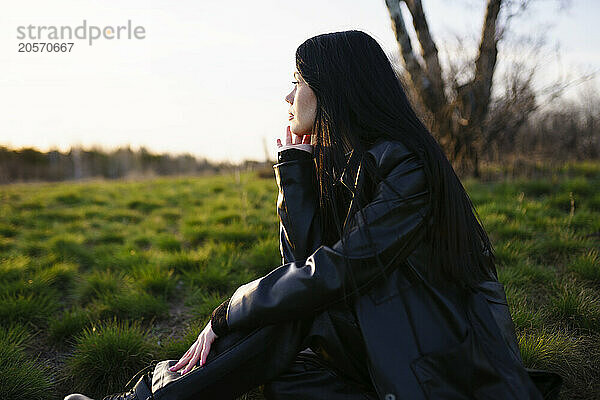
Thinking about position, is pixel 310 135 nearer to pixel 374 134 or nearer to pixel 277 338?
pixel 374 134

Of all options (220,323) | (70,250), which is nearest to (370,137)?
(220,323)

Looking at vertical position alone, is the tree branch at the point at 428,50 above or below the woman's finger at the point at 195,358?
above

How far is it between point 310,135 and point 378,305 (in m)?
0.81

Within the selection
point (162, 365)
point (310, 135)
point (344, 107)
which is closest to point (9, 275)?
point (162, 365)

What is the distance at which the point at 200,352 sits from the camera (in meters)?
1.64

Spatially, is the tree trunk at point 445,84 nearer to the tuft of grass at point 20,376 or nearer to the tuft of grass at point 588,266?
the tuft of grass at point 588,266

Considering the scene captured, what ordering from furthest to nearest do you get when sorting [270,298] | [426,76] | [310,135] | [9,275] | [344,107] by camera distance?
1. [426,76]
2. [9,275]
3. [310,135]
4. [344,107]
5. [270,298]

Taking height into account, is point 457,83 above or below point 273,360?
above

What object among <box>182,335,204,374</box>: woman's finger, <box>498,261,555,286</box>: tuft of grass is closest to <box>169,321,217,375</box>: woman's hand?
<box>182,335,204,374</box>: woman's finger

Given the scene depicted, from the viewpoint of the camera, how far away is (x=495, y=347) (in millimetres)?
1516

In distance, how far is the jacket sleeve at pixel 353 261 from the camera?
1.46 meters

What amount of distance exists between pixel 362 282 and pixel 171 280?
220 centimetres

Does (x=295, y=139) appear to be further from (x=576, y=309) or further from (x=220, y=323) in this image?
(x=576, y=309)

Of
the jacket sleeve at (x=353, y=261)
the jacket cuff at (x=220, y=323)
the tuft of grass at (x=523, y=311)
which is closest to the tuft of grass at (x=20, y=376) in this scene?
the jacket cuff at (x=220, y=323)
